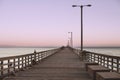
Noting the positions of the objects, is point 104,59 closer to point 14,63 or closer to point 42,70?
point 42,70

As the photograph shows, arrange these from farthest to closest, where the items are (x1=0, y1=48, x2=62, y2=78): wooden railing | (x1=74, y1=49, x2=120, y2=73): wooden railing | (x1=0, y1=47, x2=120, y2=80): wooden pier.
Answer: (x1=74, y1=49, x2=120, y2=73): wooden railing, (x1=0, y1=47, x2=120, y2=80): wooden pier, (x1=0, y1=48, x2=62, y2=78): wooden railing

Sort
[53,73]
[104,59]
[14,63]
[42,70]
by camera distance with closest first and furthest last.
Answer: [14,63]
[53,73]
[42,70]
[104,59]

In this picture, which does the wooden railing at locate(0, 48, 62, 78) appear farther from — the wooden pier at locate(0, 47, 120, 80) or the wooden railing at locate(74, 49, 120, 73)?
the wooden railing at locate(74, 49, 120, 73)

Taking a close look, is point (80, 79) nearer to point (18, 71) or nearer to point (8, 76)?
point (8, 76)

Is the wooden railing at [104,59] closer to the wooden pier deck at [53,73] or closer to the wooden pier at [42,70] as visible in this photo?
the wooden pier at [42,70]

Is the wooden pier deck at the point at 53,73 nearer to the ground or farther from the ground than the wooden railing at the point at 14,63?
nearer to the ground

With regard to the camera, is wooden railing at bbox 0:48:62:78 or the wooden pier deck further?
the wooden pier deck

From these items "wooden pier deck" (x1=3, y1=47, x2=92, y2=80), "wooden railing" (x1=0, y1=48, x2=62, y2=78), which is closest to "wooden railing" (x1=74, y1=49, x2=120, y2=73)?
"wooden pier deck" (x1=3, y1=47, x2=92, y2=80)

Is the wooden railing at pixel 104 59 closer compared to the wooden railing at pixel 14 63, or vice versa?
the wooden railing at pixel 14 63

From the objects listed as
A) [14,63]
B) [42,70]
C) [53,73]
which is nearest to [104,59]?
[53,73]

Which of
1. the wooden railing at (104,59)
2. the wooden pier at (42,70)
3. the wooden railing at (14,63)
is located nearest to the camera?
the wooden railing at (14,63)

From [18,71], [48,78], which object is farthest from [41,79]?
[18,71]

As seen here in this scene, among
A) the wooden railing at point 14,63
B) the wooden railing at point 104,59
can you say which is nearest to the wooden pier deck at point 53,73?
the wooden railing at point 14,63

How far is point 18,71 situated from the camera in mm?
15828
